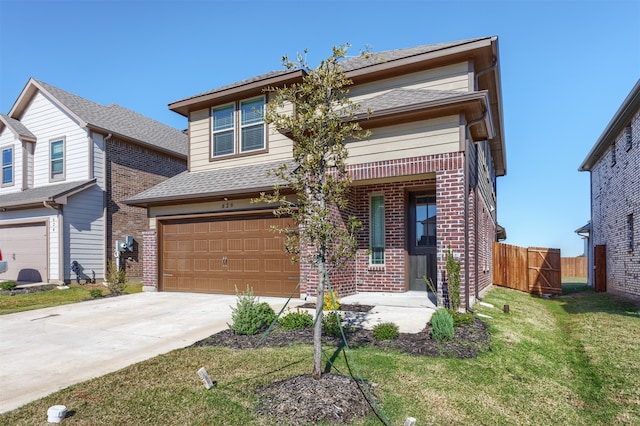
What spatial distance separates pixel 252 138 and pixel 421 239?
20.0ft

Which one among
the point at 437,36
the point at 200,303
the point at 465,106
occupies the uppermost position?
the point at 437,36

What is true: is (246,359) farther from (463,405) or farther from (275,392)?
(463,405)

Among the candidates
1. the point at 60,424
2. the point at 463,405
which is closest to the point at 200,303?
the point at 60,424

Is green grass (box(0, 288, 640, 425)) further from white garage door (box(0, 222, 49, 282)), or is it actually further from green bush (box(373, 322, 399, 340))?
white garage door (box(0, 222, 49, 282))

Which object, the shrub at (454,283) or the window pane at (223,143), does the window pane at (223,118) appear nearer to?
the window pane at (223,143)

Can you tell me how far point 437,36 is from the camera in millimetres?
12391

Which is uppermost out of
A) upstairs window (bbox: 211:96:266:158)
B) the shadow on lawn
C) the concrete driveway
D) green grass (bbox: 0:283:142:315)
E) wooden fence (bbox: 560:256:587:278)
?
upstairs window (bbox: 211:96:266:158)

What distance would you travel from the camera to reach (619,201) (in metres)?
14.9

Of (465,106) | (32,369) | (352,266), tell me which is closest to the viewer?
(32,369)

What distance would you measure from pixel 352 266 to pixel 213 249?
4239 millimetres

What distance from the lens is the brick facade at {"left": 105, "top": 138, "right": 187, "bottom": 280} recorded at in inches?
644

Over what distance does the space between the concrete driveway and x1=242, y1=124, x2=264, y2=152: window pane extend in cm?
475

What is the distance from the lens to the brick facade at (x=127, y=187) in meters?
16.4

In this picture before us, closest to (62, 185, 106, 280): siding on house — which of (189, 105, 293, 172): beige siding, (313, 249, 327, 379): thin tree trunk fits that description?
(189, 105, 293, 172): beige siding
